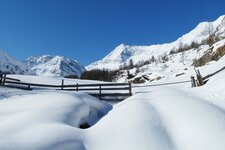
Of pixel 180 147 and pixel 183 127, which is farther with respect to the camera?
pixel 183 127

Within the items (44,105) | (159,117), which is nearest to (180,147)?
(159,117)

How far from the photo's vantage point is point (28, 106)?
12.9 meters

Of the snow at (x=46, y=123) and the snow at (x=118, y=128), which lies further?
the snow at (x=118, y=128)

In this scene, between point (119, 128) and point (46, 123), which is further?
point (119, 128)

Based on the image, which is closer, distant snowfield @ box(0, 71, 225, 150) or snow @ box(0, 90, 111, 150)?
snow @ box(0, 90, 111, 150)

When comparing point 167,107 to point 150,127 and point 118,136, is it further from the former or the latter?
point 118,136

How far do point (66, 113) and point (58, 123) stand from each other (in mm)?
1385

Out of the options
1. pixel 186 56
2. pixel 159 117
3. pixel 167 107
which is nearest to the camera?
pixel 159 117

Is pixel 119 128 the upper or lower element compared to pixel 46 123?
lower

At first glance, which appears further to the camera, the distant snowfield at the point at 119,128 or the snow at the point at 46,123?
the distant snowfield at the point at 119,128

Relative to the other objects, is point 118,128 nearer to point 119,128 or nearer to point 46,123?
point 119,128

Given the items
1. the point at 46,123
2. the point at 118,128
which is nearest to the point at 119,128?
the point at 118,128

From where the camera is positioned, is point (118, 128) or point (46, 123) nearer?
point (46, 123)

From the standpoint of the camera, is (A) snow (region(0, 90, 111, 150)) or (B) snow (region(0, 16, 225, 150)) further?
(B) snow (region(0, 16, 225, 150))
